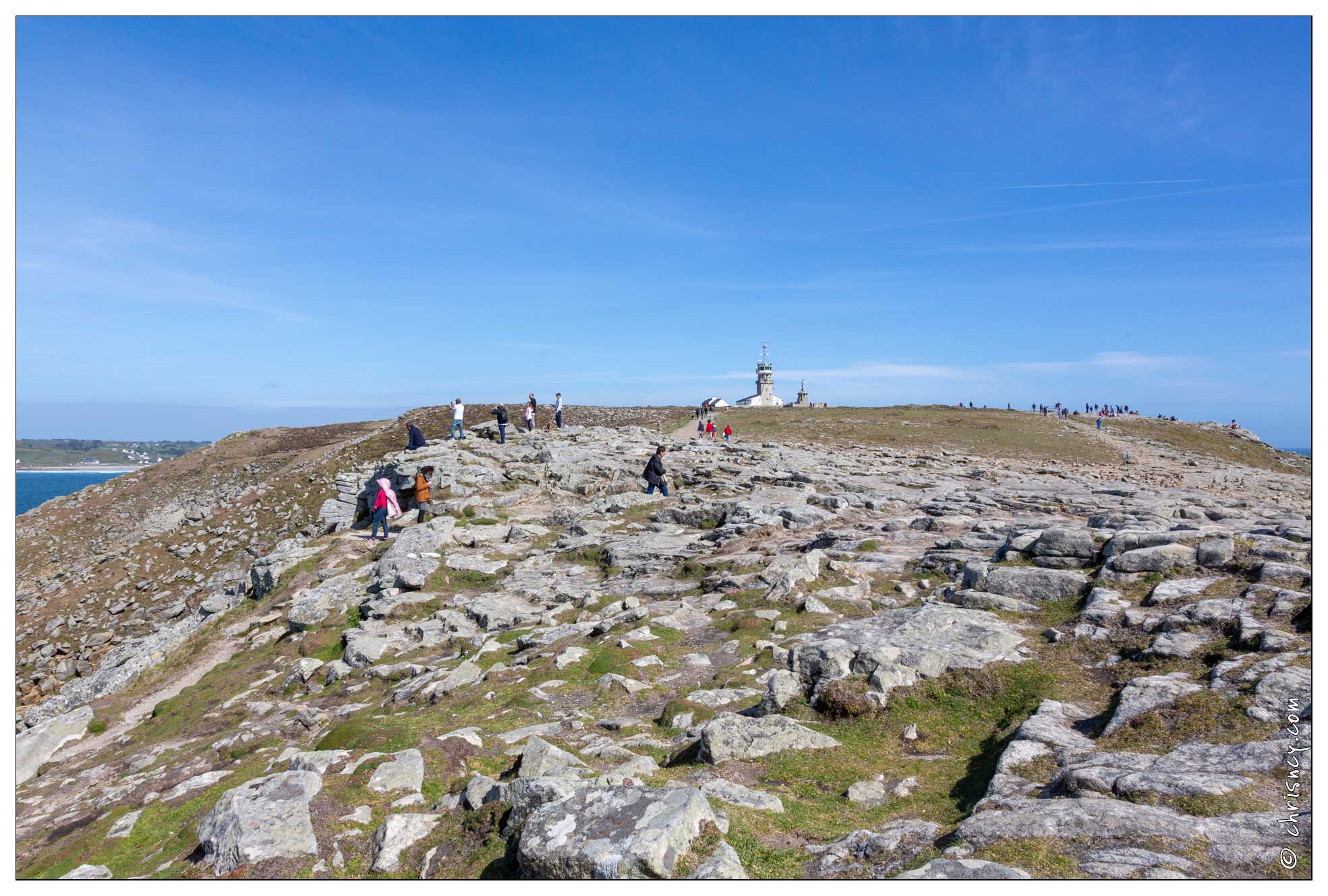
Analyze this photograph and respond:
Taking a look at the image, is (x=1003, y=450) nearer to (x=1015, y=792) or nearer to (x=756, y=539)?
(x=756, y=539)

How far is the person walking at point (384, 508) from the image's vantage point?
80.6 ft

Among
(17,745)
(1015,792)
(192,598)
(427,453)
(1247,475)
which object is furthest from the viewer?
(1247,475)

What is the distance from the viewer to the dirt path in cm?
1436

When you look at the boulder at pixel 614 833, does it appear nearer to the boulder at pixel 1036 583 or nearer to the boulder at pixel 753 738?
the boulder at pixel 753 738

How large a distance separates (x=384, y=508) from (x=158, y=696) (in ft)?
30.3

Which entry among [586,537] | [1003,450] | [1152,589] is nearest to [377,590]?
[586,537]

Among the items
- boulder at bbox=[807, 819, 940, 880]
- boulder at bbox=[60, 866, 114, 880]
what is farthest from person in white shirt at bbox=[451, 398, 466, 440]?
boulder at bbox=[807, 819, 940, 880]

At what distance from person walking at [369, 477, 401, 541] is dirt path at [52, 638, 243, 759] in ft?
20.9

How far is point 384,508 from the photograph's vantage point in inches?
972

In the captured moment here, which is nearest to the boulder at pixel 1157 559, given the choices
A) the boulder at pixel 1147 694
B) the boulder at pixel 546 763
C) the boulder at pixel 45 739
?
the boulder at pixel 1147 694

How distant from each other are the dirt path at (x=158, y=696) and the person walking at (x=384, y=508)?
6384mm

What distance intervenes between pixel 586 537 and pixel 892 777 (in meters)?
16.0

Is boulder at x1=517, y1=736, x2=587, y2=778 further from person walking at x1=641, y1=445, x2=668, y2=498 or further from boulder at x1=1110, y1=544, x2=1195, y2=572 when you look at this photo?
person walking at x1=641, y1=445, x2=668, y2=498

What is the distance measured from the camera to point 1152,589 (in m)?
12.0
